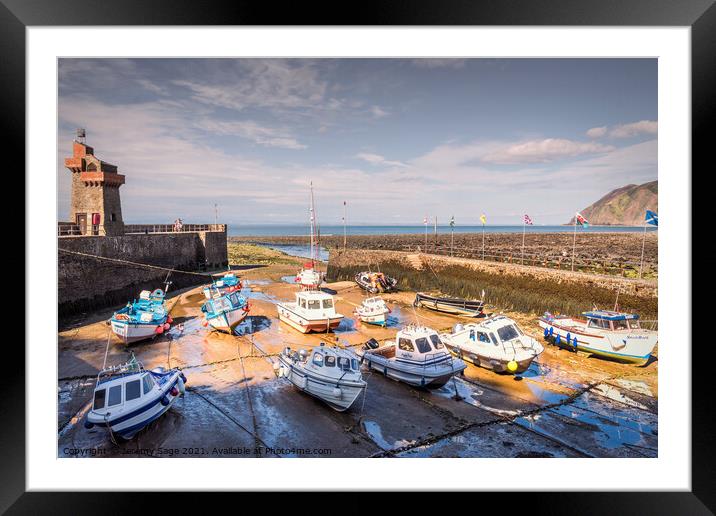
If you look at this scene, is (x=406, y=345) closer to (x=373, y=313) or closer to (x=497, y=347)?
(x=497, y=347)

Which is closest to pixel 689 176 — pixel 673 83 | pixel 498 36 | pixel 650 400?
pixel 673 83

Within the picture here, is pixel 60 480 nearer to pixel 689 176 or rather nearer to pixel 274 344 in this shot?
pixel 274 344

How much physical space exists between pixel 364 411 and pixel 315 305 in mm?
3604

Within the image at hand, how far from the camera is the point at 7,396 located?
14.1 feet

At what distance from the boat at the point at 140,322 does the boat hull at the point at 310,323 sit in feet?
9.17

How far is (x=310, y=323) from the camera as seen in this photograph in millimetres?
8797

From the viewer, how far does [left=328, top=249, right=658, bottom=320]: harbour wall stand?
1030 cm

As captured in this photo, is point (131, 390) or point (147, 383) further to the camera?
point (147, 383)

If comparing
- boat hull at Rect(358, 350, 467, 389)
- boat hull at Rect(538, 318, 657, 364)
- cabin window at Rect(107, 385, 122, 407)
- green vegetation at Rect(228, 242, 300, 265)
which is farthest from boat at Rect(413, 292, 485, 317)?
green vegetation at Rect(228, 242, 300, 265)

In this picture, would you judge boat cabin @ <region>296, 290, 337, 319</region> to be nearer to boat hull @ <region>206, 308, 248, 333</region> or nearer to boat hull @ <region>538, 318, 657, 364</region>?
boat hull @ <region>206, 308, 248, 333</region>

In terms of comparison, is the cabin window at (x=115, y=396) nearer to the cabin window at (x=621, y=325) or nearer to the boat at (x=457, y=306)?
the boat at (x=457, y=306)

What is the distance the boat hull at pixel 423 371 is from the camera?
636 cm

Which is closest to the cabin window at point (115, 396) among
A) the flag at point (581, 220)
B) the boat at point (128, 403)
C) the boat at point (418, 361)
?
the boat at point (128, 403)

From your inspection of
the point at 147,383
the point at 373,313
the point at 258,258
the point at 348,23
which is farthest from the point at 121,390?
the point at 258,258
